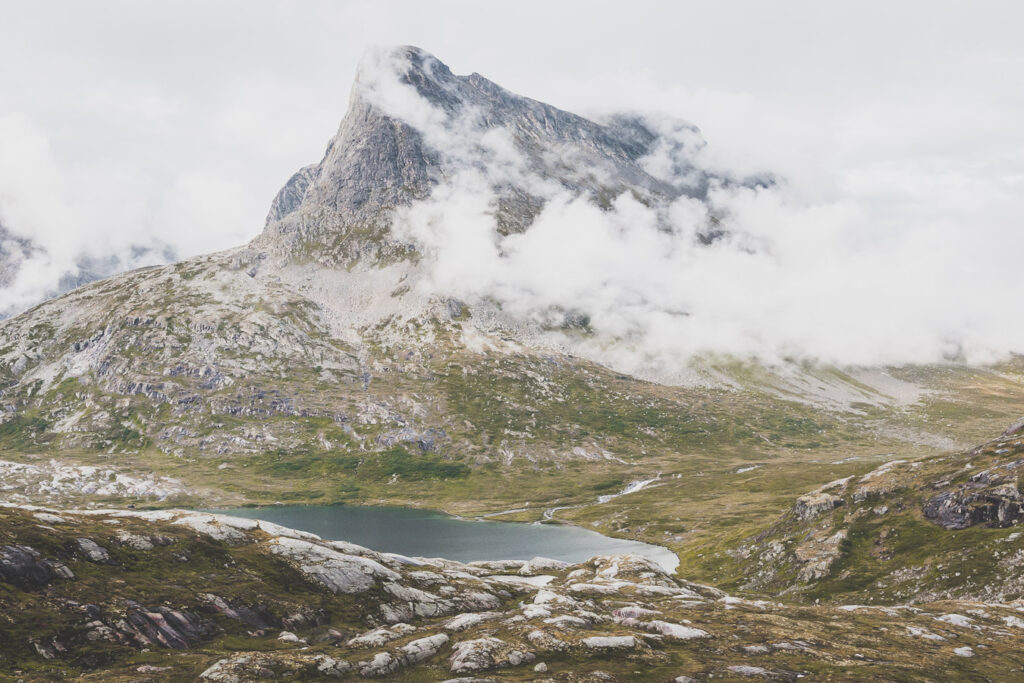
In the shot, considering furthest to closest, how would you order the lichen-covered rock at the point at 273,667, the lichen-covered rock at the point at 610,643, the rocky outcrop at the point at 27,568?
the lichen-covered rock at the point at 610,643
the rocky outcrop at the point at 27,568
the lichen-covered rock at the point at 273,667

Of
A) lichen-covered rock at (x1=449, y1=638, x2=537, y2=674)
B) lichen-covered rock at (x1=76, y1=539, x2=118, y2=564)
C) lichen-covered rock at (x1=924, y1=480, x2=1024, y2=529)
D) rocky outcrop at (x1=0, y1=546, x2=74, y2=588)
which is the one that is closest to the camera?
lichen-covered rock at (x1=449, y1=638, x2=537, y2=674)

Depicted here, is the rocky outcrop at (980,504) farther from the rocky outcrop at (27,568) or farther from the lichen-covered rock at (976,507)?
the rocky outcrop at (27,568)

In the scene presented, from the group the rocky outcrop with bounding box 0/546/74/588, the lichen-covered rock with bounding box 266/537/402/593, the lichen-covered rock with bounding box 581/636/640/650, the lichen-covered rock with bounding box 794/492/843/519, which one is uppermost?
the rocky outcrop with bounding box 0/546/74/588

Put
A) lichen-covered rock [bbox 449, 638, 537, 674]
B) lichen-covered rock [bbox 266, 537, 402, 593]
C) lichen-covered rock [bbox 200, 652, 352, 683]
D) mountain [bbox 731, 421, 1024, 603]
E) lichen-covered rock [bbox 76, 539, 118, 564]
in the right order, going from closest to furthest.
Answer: lichen-covered rock [bbox 200, 652, 352, 683], lichen-covered rock [bbox 449, 638, 537, 674], lichen-covered rock [bbox 76, 539, 118, 564], lichen-covered rock [bbox 266, 537, 402, 593], mountain [bbox 731, 421, 1024, 603]

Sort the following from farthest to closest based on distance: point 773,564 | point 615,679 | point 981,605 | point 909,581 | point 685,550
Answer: point 685,550 < point 773,564 < point 909,581 < point 981,605 < point 615,679

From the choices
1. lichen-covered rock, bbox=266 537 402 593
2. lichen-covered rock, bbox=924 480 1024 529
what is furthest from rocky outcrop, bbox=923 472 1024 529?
lichen-covered rock, bbox=266 537 402 593

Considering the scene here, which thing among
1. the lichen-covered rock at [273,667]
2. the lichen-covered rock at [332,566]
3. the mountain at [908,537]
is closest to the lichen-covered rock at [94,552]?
the lichen-covered rock at [332,566]

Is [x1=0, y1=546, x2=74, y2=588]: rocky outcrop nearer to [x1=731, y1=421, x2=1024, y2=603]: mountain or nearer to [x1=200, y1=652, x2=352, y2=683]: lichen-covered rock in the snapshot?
[x1=200, y1=652, x2=352, y2=683]: lichen-covered rock

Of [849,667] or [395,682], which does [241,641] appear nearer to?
[395,682]

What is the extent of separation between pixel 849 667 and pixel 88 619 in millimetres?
57647

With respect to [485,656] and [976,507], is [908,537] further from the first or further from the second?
[485,656]

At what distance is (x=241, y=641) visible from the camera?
4925 cm

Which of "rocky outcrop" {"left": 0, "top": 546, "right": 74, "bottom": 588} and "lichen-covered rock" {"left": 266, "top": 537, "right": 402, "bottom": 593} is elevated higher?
"rocky outcrop" {"left": 0, "top": 546, "right": 74, "bottom": 588}

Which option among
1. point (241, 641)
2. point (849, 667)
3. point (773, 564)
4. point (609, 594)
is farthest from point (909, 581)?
point (241, 641)
